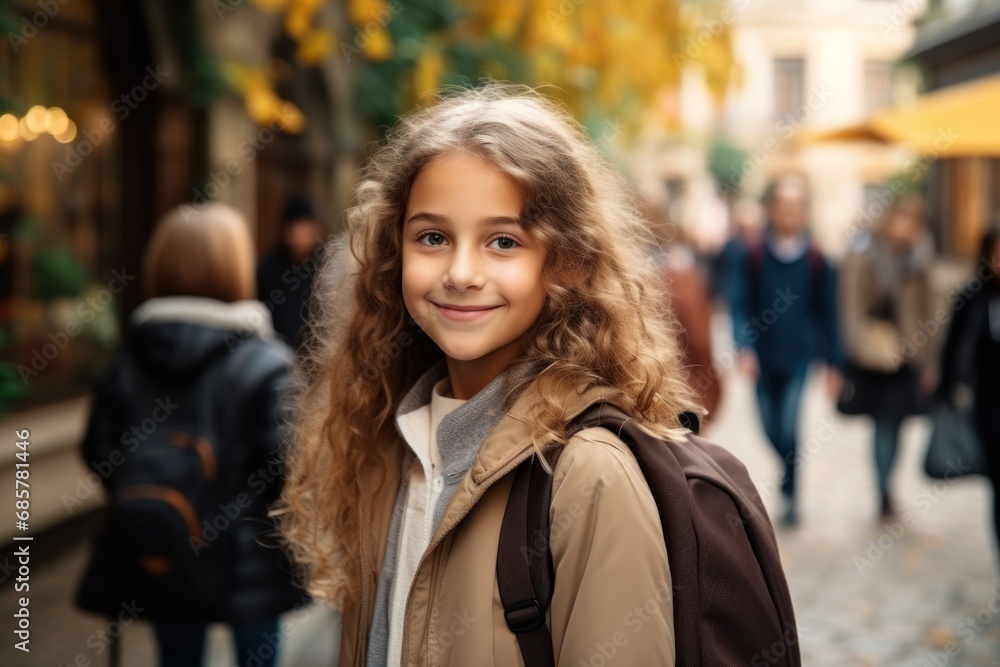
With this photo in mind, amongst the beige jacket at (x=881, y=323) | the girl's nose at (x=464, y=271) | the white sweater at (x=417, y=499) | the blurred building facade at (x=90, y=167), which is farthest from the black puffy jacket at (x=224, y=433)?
the beige jacket at (x=881, y=323)

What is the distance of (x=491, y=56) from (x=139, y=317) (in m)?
5.70

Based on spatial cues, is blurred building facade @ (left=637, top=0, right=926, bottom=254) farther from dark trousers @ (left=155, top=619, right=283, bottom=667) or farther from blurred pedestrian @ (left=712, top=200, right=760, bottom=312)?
dark trousers @ (left=155, top=619, right=283, bottom=667)

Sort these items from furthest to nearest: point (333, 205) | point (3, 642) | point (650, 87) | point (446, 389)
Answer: point (333, 205) → point (650, 87) → point (3, 642) → point (446, 389)

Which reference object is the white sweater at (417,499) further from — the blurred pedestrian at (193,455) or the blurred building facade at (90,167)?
the blurred building facade at (90,167)

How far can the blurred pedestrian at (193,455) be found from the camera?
3180mm

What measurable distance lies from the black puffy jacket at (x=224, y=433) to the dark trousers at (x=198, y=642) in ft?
0.50

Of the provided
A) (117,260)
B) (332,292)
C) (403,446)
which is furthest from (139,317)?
(117,260)

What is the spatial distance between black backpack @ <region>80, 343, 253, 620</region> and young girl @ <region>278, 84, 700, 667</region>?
1.22m

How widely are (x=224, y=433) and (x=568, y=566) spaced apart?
6.45 feet

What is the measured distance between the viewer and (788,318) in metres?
7.35

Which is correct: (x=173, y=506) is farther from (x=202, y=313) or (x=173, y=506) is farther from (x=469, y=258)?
(x=469, y=258)

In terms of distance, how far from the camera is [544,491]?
1.65m

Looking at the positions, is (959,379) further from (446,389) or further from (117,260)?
(117,260)

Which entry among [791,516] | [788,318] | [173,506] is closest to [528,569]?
[173,506]
